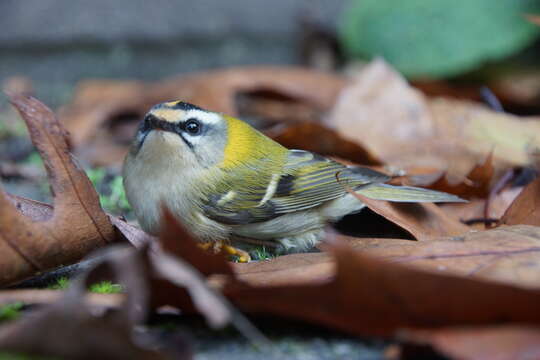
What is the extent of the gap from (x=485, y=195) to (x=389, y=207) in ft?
1.71

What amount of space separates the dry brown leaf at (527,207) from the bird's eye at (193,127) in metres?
1.24

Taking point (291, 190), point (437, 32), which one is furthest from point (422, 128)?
point (437, 32)

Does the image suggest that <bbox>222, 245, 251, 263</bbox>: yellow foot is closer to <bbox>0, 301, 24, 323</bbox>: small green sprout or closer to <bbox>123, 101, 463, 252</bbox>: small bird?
<bbox>123, 101, 463, 252</bbox>: small bird

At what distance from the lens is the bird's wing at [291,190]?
268 centimetres

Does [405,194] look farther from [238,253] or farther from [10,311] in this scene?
[10,311]

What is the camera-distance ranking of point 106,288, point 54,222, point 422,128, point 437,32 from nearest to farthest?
Answer: point 106,288, point 54,222, point 422,128, point 437,32

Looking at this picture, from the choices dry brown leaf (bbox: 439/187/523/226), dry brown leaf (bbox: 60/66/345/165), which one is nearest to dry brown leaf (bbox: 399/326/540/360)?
dry brown leaf (bbox: 439/187/523/226)

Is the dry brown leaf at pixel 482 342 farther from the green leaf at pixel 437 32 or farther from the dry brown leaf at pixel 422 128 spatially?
the green leaf at pixel 437 32

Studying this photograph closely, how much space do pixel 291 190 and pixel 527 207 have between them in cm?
91

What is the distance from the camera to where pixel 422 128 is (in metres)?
4.00

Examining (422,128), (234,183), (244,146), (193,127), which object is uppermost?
(193,127)

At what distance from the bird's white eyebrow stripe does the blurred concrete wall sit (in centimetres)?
303

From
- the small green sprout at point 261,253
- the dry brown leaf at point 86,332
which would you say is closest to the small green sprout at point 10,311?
the dry brown leaf at point 86,332

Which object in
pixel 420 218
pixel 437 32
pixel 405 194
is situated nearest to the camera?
pixel 420 218
